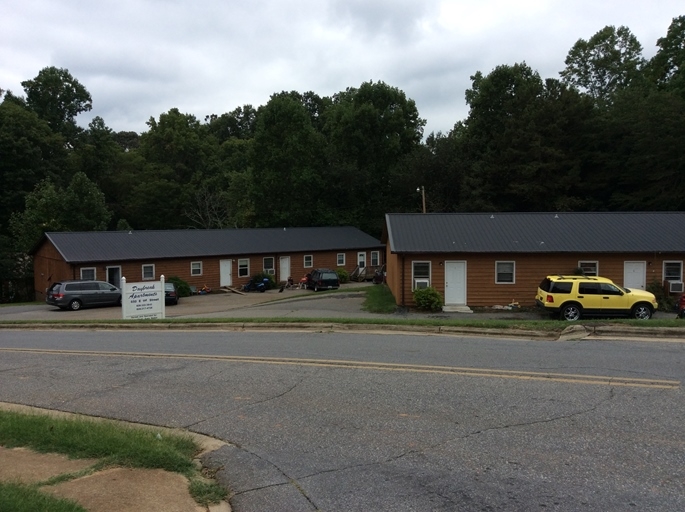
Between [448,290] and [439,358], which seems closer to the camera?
[439,358]

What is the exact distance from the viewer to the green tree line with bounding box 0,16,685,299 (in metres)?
46.9

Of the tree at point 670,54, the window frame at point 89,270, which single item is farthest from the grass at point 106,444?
the tree at point 670,54

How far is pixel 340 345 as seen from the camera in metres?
13.0

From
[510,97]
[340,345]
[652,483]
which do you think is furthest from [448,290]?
[510,97]

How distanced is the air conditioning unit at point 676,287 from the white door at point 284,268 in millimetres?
27155

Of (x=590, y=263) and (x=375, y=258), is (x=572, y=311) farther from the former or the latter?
(x=375, y=258)

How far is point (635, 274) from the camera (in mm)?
27078

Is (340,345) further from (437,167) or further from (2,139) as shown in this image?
(2,139)

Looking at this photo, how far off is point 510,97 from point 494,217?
3360cm

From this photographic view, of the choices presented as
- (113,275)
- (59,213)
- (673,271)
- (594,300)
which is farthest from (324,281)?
(59,213)

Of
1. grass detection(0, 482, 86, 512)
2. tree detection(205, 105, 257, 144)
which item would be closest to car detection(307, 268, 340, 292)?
grass detection(0, 482, 86, 512)

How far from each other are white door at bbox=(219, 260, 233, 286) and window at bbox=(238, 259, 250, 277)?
2.69 ft

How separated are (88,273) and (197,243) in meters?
8.29

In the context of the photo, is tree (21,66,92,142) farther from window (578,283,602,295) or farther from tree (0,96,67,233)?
window (578,283,602,295)
